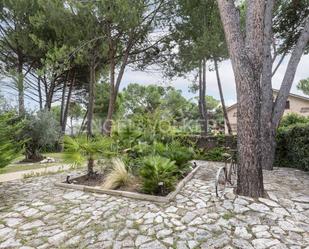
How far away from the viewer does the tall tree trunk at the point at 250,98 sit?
13.0 ft

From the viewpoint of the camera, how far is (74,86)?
16.1 meters

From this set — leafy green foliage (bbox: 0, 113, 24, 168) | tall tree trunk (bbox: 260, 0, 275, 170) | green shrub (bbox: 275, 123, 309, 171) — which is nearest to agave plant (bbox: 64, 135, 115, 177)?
leafy green foliage (bbox: 0, 113, 24, 168)

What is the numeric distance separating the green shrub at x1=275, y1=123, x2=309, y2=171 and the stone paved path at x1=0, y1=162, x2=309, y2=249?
1.91 metres

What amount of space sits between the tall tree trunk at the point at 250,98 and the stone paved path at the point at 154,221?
38 centimetres

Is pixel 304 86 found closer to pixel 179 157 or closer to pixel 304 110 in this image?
pixel 304 110

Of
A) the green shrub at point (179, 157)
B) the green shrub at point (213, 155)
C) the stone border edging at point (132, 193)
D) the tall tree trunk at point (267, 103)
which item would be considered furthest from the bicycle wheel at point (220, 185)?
the green shrub at point (213, 155)

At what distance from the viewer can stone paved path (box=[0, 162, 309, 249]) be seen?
2748 mm

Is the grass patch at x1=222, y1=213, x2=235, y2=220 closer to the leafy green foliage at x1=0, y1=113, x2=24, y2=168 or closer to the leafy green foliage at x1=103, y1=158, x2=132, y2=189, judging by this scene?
the leafy green foliage at x1=103, y1=158, x2=132, y2=189

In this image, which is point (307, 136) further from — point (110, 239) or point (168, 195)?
point (110, 239)

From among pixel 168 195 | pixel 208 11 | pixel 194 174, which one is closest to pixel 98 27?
pixel 208 11

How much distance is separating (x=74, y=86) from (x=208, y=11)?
10.2 meters

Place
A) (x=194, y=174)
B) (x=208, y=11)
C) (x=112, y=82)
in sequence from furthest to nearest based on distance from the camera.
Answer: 1. (x=112, y=82)
2. (x=208, y=11)
3. (x=194, y=174)

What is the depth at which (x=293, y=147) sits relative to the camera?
6727 millimetres

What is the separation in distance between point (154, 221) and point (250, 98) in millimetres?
2457
